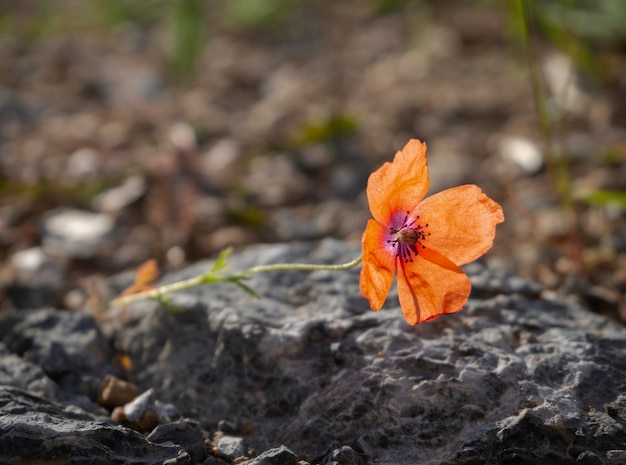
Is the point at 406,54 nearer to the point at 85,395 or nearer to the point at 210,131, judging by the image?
the point at 210,131

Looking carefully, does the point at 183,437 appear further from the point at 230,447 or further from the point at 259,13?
the point at 259,13

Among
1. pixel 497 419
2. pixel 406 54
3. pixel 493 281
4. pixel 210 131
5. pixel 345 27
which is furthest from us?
pixel 345 27

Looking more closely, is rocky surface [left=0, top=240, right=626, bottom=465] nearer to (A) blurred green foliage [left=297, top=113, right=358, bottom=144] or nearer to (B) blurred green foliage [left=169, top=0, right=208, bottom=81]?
Answer: (A) blurred green foliage [left=297, top=113, right=358, bottom=144]

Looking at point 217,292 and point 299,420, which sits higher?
point 217,292

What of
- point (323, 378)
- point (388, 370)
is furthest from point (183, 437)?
point (388, 370)

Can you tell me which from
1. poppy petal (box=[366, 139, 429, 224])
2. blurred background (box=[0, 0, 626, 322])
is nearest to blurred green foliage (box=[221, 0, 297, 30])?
blurred background (box=[0, 0, 626, 322])

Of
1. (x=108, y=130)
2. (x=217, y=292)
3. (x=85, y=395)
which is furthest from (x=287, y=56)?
(x=85, y=395)
